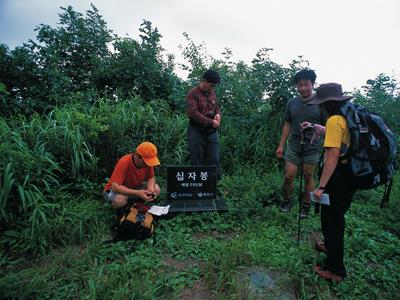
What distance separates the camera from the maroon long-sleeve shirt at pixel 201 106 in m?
3.59

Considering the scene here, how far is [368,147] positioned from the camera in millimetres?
1909

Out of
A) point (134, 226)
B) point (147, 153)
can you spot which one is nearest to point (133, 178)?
point (147, 153)

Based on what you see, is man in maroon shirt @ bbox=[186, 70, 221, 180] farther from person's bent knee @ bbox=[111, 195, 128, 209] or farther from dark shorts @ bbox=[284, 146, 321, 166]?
person's bent knee @ bbox=[111, 195, 128, 209]

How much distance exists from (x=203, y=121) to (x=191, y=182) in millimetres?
869

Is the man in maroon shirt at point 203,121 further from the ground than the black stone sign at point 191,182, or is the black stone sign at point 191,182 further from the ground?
the man in maroon shirt at point 203,121

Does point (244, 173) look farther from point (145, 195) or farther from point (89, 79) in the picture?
point (89, 79)

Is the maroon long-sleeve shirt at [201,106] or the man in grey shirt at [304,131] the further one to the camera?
the maroon long-sleeve shirt at [201,106]

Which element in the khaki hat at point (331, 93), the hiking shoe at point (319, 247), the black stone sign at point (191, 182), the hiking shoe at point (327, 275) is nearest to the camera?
the khaki hat at point (331, 93)

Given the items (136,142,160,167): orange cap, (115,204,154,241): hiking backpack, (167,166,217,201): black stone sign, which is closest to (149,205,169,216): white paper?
(115,204,154,241): hiking backpack

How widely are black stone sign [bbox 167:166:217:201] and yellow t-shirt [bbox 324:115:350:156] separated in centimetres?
180

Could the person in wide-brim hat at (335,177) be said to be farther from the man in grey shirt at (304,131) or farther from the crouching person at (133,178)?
the crouching person at (133,178)

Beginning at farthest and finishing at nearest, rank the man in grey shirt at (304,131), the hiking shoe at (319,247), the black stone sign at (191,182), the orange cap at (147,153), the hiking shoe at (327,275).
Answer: the black stone sign at (191,182), the man in grey shirt at (304,131), the orange cap at (147,153), the hiking shoe at (319,247), the hiking shoe at (327,275)

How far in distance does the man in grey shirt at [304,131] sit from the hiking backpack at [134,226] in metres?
1.88

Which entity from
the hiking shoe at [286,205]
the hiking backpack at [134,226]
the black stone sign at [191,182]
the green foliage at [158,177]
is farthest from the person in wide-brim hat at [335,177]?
the hiking backpack at [134,226]
